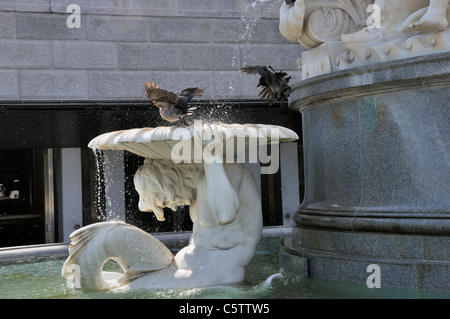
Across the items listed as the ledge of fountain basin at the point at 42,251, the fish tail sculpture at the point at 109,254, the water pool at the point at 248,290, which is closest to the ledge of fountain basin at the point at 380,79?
the water pool at the point at 248,290

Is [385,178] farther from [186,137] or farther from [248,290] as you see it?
[186,137]

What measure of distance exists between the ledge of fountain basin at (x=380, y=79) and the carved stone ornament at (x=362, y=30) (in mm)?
210

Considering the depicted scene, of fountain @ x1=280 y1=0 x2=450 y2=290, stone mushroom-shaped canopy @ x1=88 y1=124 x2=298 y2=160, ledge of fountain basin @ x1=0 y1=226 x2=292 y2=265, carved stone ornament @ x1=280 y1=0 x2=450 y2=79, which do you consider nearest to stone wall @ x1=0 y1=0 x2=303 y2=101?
ledge of fountain basin @ x1=0 y1=226 x2=292 y2=265

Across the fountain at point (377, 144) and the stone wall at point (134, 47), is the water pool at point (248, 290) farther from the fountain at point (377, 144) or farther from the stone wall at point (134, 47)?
the stone wall at point (134, 47)

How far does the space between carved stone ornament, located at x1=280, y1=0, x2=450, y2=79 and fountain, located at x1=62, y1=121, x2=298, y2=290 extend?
3.17 feet

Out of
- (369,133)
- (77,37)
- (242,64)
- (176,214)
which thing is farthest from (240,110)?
(369,133)

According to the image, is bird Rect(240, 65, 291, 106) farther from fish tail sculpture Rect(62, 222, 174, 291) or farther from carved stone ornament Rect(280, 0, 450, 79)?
fish tail sculpture Rect(62, 222, 174, 291)

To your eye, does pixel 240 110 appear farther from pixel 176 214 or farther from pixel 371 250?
pixel 371 250

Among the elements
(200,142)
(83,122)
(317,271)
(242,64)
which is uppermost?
(242,64)

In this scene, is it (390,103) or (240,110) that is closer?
(390,103)

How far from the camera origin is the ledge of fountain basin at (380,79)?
3998 millimetres

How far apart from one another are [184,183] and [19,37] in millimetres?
7280

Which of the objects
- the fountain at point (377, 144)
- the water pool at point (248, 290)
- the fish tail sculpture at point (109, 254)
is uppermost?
the fountain at point (377, 144)

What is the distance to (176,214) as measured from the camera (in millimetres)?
11469
